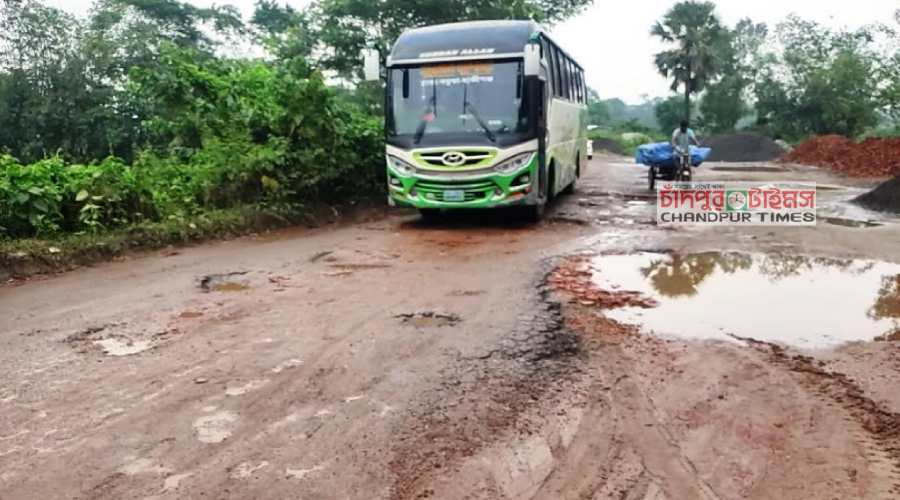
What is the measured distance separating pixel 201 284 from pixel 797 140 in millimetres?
44618

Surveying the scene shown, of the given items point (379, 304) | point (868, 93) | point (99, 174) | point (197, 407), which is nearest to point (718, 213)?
point (379, 304)

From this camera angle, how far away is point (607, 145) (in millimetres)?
50906

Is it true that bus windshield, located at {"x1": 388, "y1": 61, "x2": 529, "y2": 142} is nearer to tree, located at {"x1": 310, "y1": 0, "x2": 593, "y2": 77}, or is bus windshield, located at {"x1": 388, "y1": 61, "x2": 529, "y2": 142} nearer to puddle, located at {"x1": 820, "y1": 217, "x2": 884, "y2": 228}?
puddle, located at {"x1": 820, "y1": 217, "x2": 884, "y2": 228}

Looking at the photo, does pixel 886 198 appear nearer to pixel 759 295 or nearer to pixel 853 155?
pixel 759 295

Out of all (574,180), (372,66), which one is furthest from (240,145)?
(574,180)

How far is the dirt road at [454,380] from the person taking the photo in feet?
9.96

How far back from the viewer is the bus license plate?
10281 mm

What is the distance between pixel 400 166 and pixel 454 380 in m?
6.69

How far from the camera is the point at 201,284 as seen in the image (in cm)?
700

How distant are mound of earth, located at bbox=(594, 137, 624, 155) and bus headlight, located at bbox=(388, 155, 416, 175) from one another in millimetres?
40034

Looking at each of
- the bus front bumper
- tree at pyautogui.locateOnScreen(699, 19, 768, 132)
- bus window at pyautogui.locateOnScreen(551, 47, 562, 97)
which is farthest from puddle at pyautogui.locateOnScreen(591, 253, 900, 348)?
tree at pyautogui.locateOnScreen(699, 19, 768, 132)

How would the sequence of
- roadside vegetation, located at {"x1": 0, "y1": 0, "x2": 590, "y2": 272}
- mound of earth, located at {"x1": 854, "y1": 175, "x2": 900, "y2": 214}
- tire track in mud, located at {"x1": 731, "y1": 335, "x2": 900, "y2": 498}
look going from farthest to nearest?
mound of earth, located at {"x1": 854, "y1": 175, "x2": 900, "y2": 214} → roadside vegetation, located at {"x1": 0, "y1": 0, "x2": 590, "y2": 272} → tire track in mud, located at {"x1": 731, "y1": 335, "x2": 900, "y2": 498}

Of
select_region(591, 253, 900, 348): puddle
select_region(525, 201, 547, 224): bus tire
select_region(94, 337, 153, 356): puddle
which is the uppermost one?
select_region(525, 201, 547, 224): bus tire

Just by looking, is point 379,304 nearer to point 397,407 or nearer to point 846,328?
point 397,407
